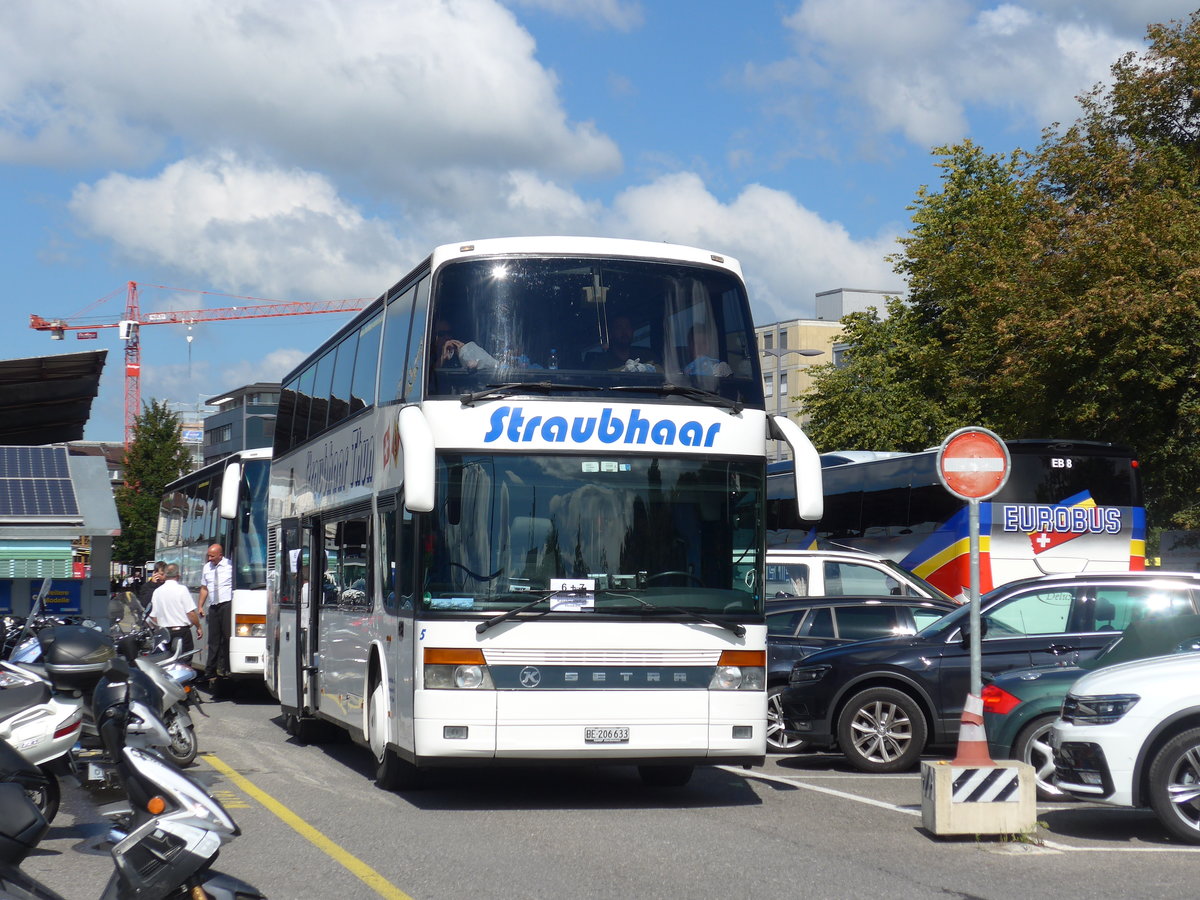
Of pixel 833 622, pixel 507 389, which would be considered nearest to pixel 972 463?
pixel 507 389

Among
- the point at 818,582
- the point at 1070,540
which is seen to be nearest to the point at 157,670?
the point at 818,582

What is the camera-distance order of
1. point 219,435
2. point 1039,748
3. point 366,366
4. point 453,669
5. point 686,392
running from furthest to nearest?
point 219,435 < point 366,366 < point 1039,748 < point 686,392 < point 453,669

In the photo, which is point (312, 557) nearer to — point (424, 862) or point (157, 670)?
point (157, 670)

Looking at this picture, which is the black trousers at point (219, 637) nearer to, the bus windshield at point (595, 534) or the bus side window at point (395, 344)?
the bus side window at point (395, 344)

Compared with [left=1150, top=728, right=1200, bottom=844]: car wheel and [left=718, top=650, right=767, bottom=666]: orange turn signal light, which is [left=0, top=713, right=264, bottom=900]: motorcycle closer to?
[left=718, top=650, right=767, bottom=666]: orange turn signal light

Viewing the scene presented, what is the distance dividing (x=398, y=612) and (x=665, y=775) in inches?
107

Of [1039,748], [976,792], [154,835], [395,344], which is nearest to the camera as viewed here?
[154,835]

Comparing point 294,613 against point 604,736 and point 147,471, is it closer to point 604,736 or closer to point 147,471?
point 604,736

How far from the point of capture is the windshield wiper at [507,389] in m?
11.0

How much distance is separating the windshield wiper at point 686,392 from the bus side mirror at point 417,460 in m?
1.44

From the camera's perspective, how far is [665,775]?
12695 millimetres

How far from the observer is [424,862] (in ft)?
29.0

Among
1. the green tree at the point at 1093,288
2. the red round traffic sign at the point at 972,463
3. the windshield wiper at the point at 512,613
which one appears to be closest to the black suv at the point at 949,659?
the red round traffic sign at the point at 972,463

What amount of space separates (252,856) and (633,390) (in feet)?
13.7
